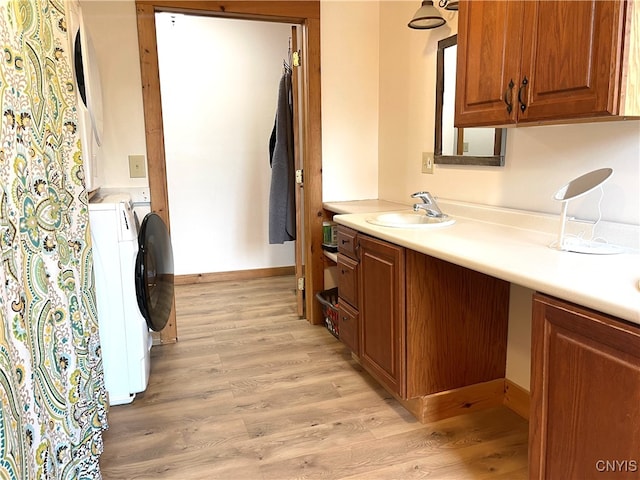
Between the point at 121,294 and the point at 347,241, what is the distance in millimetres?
1154

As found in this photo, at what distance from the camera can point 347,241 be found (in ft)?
8.18

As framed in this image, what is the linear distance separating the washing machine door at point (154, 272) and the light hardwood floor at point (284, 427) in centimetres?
37

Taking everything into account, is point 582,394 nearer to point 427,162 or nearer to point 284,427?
point 284,427

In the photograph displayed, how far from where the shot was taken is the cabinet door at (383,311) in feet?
6.73

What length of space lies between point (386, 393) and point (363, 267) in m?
Answer: 0.67

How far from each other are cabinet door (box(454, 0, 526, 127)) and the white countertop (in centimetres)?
45

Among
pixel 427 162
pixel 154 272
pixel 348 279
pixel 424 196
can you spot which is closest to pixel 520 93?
pixel 424 196

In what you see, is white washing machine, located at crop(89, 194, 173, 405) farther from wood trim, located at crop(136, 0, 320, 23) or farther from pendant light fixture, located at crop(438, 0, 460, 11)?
pendant light fixture, located at crop(438, 0, 460, 11)

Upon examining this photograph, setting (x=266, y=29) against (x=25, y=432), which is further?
(x=266, y=29)

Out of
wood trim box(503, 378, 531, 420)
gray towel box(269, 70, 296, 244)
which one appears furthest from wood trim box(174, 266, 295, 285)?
wood trim box(503, 378, 531, 420)

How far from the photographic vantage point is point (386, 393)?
2422 mm

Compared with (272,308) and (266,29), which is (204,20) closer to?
(266,29)

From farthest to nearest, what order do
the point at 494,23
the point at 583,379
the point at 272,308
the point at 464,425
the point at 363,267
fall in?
the point at 272,308
the point at 363,267
the point at 464,425
the point at 494,23
the point at 583,379

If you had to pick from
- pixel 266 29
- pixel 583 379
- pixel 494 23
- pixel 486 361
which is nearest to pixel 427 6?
pixel 494 23
